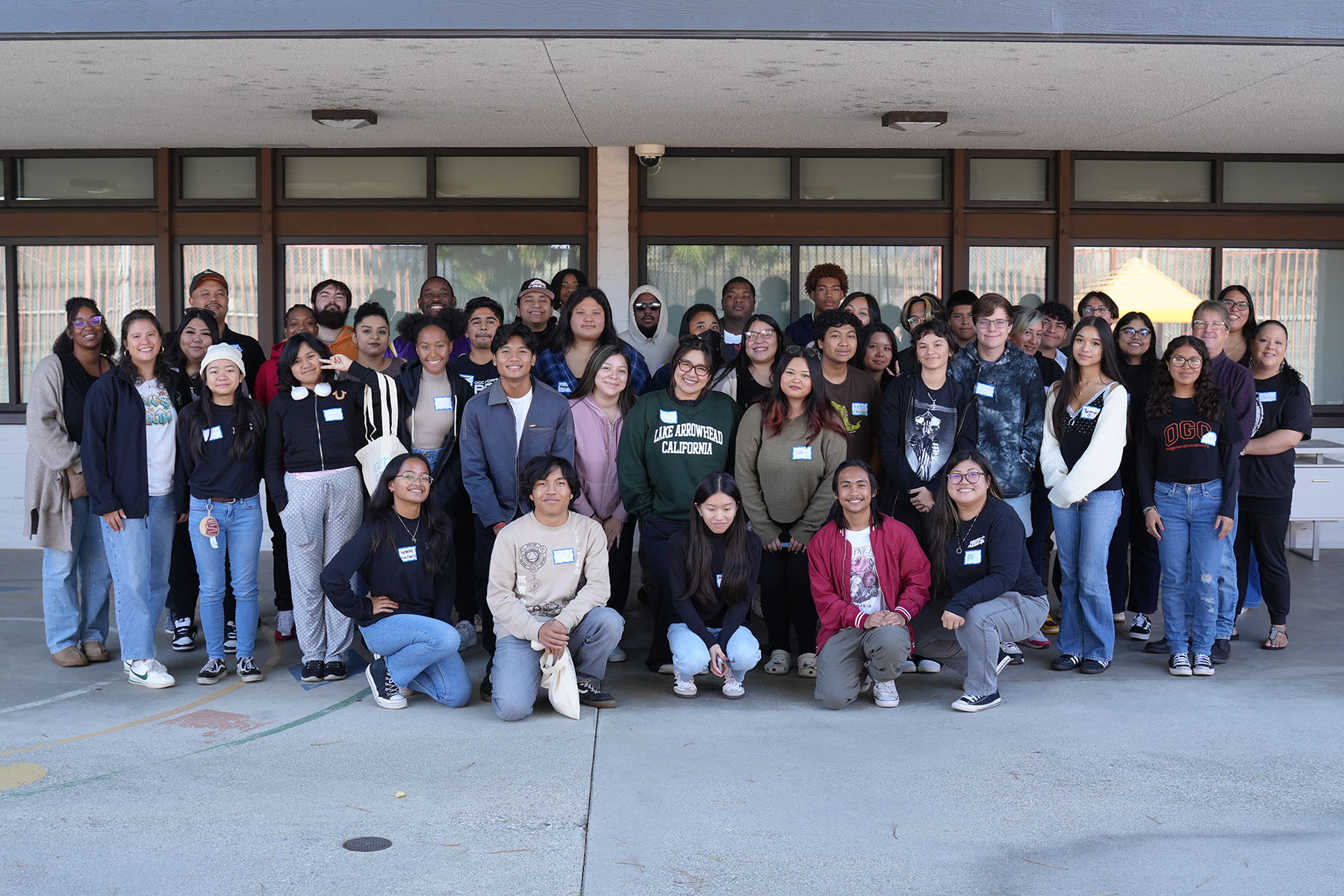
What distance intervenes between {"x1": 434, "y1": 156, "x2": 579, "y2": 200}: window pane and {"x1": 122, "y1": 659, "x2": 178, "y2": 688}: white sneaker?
13.3 feet

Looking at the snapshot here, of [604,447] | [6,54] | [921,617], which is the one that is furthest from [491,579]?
[6,54]

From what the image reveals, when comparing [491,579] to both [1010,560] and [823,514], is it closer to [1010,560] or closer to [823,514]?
[823,514]

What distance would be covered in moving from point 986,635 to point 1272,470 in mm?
1908

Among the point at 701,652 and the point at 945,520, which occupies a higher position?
the point at 945,520

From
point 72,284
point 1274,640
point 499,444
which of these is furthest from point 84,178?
point 1274,640

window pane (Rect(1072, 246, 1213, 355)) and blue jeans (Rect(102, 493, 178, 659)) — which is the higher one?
window pane (Rect(1072, 246, 1213, 355))

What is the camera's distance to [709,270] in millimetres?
8391

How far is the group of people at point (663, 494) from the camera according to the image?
5.06m

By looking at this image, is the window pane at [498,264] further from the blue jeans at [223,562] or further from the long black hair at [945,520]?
the long black hair at [945,520]

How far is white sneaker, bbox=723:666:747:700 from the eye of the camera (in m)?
5.12

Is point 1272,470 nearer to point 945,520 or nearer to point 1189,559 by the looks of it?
point 1189,559

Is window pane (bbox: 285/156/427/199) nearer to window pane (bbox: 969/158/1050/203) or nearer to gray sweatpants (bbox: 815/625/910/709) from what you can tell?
window pane (bbox: 969/158/1050/203)

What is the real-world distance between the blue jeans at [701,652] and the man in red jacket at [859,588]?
28 cm

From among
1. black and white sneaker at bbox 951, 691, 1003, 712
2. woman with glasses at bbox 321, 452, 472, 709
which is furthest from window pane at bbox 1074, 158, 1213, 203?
woman with glasses at bbox 321, 452, 472, 709
